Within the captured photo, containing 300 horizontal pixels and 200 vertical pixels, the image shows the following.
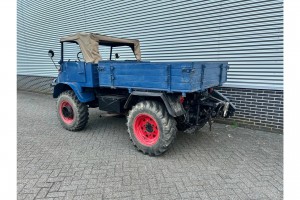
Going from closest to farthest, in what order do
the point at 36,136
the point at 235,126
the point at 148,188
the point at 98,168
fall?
the point at 148,188
the point at 98,168
the point at 36,136
the point at 235,126

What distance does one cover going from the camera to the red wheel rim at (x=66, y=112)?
5.24m

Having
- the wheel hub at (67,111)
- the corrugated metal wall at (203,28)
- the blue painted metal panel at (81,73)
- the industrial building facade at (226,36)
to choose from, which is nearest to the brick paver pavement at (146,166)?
the wheel hub at (67,111)

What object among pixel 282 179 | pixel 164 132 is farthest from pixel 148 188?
pixel 282 179

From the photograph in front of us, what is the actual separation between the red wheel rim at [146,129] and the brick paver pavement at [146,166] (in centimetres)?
32

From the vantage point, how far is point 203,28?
586 centimetres

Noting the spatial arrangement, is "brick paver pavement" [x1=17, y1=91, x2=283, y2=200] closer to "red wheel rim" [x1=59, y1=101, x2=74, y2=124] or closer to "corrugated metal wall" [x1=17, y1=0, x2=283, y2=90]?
"red wheel rim" [x1=59, y1=101, x2=74, y2=124]

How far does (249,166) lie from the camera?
362 centimetres

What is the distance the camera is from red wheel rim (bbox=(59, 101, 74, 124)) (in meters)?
5.24

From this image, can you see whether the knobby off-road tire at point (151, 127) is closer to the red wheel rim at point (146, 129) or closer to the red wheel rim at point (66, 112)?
the red wheel rim at point (146, 129)

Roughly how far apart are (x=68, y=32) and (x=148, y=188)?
8.73 metres

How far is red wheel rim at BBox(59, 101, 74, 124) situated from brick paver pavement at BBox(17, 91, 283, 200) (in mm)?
316

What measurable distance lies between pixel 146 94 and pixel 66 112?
2615 millimetres

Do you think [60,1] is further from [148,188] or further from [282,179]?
[282,179]

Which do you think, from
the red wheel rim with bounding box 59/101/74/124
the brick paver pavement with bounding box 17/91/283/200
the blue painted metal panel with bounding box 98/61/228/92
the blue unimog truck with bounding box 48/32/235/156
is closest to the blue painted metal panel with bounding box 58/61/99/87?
the blue unimog truck with bounding box 48/32/235/156
